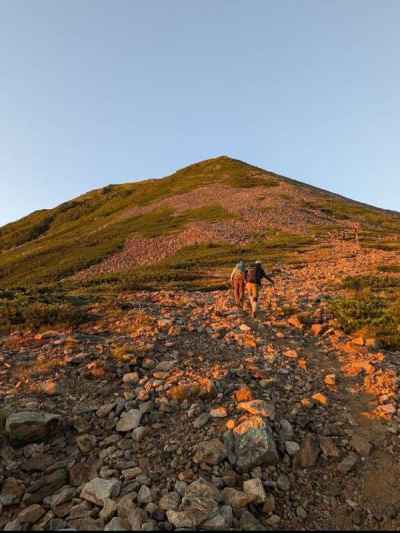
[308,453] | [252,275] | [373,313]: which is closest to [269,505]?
[308,453]

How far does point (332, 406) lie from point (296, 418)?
1000 mm

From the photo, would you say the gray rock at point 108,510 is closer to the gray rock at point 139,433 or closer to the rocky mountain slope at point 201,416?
the rocky mountain slope at point 201,416

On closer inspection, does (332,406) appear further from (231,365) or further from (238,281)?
(238,281)

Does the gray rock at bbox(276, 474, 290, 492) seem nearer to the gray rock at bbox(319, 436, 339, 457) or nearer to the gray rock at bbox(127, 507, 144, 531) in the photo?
the gray rock at bbox(319, 436, 339, 457)

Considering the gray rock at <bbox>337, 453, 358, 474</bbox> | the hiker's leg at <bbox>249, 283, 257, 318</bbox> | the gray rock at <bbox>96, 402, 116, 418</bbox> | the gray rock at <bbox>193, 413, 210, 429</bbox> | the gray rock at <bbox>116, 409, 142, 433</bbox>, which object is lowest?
the gray rock at <bbox>337, 453, 358, 474</bbox>

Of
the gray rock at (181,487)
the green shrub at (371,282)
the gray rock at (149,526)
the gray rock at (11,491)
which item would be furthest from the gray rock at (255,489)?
the green shrub at (371,282)

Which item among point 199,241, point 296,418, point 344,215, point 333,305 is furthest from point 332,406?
point 344,215

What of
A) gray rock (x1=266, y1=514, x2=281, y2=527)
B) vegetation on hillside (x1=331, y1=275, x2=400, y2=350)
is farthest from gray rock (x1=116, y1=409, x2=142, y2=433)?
vegetation on hillside (x1=331, y1=275, x2=400, y2=350)

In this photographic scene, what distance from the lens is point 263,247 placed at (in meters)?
44.0

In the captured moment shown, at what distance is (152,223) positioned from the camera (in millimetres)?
67250

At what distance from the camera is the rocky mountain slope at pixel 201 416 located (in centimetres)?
485

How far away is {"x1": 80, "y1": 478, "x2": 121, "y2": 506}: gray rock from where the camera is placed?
4945 millimetres

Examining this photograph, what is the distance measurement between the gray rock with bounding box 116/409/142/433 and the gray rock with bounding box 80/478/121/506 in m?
1.25

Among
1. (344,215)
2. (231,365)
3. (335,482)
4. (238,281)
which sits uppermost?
(344,215)
